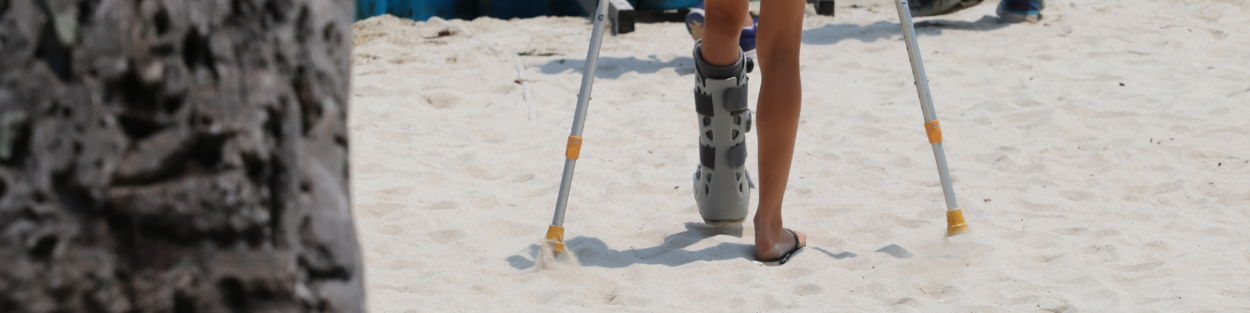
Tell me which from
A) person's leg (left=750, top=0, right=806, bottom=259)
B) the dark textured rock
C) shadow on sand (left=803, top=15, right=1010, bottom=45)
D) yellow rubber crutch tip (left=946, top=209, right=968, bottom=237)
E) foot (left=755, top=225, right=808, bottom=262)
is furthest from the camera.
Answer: shadow on sand (left=803, top=15, right=1010, bottom=45)

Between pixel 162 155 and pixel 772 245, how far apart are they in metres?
1.96

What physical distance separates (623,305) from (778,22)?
770 mm

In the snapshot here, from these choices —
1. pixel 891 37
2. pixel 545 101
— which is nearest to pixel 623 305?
pixel 545 101

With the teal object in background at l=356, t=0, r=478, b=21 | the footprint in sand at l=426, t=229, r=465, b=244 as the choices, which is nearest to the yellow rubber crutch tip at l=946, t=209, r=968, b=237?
the footprint in sand at l=426, t=229, r=465, b=244

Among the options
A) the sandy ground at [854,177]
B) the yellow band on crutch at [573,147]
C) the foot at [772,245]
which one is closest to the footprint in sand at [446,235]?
→ the sandy ground at [854,177]

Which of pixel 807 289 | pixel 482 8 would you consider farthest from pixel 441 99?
pixel 482 8

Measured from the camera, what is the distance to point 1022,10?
6246mm

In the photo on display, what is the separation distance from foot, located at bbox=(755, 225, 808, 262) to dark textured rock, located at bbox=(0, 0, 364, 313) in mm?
1834

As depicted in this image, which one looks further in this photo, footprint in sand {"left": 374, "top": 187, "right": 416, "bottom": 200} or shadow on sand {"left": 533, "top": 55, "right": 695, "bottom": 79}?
shadow on sand {"left": 533, "top": 55, "right": 695, "bottom": 79}

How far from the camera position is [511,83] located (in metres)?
4.90

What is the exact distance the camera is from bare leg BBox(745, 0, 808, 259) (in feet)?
7.48

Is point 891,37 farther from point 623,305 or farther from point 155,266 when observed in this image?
point 155,266

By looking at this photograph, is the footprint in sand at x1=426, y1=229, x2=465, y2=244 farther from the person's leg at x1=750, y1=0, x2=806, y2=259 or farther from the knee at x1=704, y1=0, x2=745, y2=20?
the knee at x1=704, y1=0, x2=745, y2=20

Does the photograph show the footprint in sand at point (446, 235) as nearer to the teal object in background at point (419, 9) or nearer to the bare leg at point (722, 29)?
the bare leg at point (722, 29)
